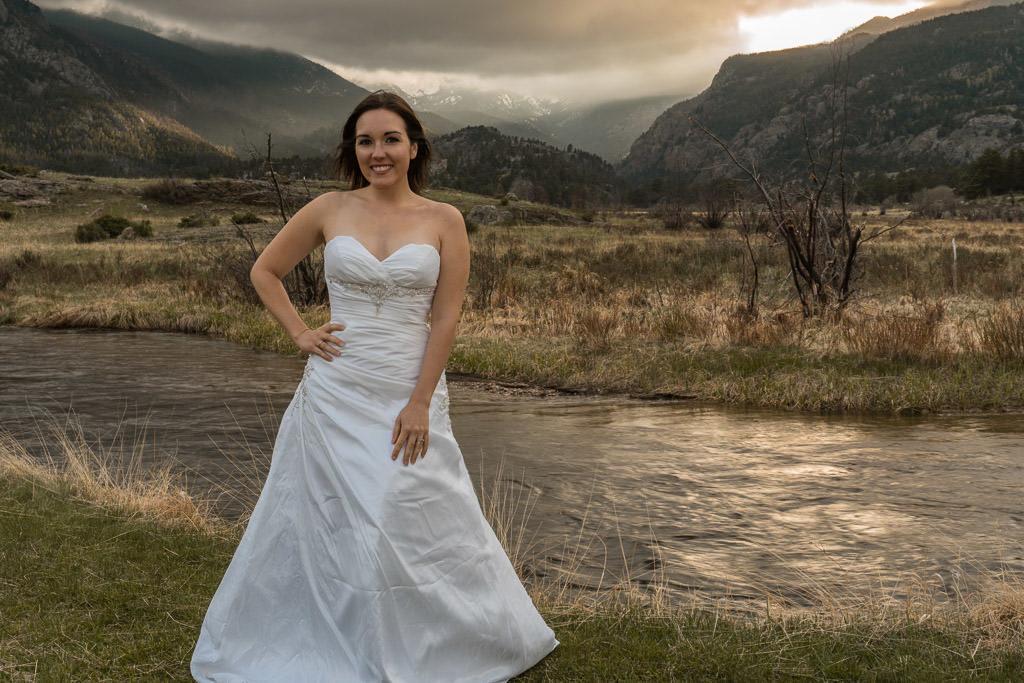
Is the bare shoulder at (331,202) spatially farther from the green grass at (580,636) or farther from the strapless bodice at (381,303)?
the green grass at (580,636)

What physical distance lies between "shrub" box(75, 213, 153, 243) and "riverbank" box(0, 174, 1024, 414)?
190cm

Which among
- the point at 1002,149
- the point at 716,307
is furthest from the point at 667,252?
the point at 1002,149

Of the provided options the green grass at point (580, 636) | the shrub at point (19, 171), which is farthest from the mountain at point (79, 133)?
the green grass at point (580, 636)

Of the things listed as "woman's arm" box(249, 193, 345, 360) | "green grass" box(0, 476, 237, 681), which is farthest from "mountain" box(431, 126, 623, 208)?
"woman's arm" box(249, 193, 345, 360)

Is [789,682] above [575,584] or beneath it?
above

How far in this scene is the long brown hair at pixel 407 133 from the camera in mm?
3189

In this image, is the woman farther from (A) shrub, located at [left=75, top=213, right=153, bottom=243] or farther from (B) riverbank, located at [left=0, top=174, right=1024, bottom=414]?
(A) shrub, located at [left=75, top=213, right=153, bottom=243]

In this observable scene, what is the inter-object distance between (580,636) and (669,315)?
1100 cm

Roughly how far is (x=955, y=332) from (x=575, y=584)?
31.0 feet

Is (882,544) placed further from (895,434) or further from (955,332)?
(955,332)

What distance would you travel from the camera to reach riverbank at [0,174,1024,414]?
10875mm

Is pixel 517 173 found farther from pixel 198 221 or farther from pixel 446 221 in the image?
pixel 446 221

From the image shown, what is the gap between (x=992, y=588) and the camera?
4.31m

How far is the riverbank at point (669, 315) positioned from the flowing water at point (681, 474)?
754mm
